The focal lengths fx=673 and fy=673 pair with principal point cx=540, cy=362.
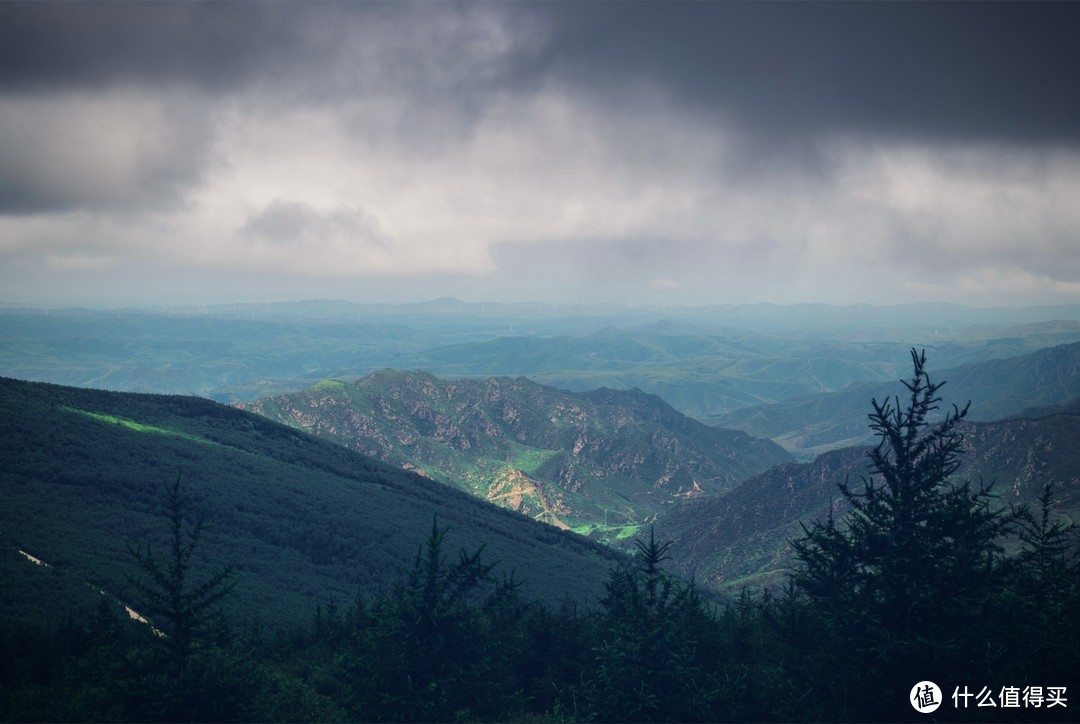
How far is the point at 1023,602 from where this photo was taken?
1169 inches

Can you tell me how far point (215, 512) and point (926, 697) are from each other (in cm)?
13854

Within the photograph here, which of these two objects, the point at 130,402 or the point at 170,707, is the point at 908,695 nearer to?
the point at 170,707

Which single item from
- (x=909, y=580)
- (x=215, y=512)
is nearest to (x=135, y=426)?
(x=215, y=512)

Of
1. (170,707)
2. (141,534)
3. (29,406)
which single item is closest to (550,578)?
(141,534)

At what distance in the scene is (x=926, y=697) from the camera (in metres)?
27.5

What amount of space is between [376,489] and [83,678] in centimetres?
15696

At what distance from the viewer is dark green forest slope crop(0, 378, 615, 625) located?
98.7m

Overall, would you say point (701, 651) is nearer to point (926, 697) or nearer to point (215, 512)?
point (926, 697)

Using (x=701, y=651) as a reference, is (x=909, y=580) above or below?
above

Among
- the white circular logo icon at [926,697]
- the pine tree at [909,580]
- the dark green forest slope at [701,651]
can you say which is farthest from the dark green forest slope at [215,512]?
the white circular logo icon at [926,697]

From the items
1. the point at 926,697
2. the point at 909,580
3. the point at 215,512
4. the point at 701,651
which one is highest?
the point at 909,580

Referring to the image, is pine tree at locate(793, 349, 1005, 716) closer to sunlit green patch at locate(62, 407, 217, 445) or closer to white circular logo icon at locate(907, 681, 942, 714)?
white circular logo icon at locate(907, 681, 942, 714)

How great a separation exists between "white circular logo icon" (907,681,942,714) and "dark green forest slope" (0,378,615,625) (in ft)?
255

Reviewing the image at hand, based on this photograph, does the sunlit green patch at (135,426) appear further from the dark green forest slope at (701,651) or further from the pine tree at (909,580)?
the pine tree at (909,580)
